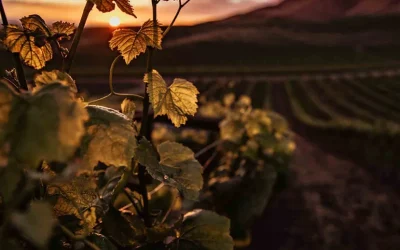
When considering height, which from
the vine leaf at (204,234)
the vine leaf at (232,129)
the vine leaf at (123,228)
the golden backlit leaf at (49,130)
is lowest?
the vine leaf at (232,129)

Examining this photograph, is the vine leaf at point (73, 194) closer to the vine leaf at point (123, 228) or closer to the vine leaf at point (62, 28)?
the vine leaf at point (123, 228)

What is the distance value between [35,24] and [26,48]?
0.12 ft

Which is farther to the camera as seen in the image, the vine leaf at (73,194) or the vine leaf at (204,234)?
the vine leaf at (204,234)

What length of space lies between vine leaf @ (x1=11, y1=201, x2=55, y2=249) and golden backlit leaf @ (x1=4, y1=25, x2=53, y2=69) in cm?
33

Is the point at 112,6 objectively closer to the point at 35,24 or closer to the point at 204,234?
the point at 35,24

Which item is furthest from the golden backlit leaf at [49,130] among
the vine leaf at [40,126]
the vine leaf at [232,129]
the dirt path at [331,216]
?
the dirt path at [331,216]

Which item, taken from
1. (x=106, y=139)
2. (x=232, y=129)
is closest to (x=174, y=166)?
(x=106, y=139)

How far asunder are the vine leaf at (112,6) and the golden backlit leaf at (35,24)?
99mm

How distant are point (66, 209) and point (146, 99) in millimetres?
199

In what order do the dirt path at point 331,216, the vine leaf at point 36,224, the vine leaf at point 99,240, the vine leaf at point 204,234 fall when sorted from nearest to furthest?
the vine leaf at point 36,224 → the vine leaf at point 99,240 → the vine leaf at point 204,234 → the dirt path at point 331,216

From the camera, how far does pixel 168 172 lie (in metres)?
0.73

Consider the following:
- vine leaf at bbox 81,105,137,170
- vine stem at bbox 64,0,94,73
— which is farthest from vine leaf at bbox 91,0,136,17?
vine leaf at bbox 81,105,137,170

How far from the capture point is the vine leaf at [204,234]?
0.75 meters

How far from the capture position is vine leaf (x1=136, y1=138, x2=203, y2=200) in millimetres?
659
